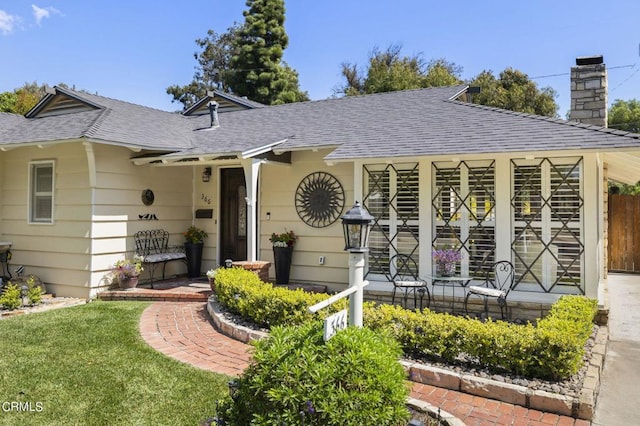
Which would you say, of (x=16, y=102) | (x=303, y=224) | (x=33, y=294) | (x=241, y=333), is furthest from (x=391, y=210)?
(x=16, y=102)

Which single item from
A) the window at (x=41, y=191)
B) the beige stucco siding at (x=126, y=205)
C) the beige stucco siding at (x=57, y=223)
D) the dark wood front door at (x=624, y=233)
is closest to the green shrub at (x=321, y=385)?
the beige stucco siding at (x=126, y=205)

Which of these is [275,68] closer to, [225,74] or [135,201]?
[225,74]

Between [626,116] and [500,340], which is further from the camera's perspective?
[626,116]

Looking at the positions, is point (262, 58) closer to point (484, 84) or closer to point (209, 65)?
point (209, 65)

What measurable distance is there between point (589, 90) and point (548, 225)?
3.21 metres

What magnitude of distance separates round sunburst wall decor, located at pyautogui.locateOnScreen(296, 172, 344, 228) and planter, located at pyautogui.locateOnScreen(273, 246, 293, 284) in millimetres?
661

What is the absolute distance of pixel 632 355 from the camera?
15.4ft

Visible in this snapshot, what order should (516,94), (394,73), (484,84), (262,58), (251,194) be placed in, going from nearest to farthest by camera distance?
(251,194), (516,94), (394,73), (262,58), (484,84)

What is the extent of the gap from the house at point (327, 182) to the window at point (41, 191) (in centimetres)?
3

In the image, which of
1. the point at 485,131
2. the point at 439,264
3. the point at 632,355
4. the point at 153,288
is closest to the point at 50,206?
the point at 153,288

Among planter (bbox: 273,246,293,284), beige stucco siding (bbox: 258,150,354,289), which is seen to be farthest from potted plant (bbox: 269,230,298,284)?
beige stucco siding (bbox: 258,150,354,289)

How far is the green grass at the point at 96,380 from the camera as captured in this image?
315 centimetres

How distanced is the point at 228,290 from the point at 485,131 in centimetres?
434

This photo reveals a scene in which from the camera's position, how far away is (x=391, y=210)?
6637 mm
